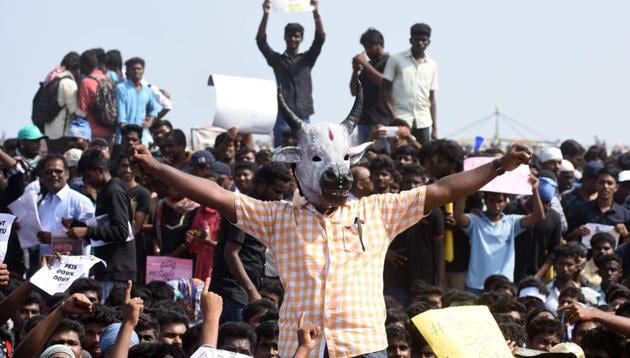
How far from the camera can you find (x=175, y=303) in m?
10.5

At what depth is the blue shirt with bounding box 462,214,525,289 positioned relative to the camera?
11.9 meters

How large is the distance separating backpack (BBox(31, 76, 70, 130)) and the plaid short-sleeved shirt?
9.48 meters

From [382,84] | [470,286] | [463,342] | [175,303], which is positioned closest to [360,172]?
[470,286]

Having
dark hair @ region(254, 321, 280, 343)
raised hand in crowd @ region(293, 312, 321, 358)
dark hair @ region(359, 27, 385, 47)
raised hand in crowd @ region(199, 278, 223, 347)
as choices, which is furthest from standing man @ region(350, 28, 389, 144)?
raised hand in crowd @ region(293, 312, 321, 358)

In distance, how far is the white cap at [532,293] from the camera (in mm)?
Answer: 11195

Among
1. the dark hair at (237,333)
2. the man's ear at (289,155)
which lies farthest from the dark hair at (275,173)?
the man's ear at (289,155)

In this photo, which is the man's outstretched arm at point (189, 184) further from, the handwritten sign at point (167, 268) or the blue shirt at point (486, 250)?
the blue shirt at point (486, 250)

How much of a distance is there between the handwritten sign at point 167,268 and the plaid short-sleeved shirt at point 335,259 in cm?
436

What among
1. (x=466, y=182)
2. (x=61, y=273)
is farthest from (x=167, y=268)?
(x=466, y=182)

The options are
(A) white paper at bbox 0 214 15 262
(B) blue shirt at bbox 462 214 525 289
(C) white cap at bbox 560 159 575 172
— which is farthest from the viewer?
(C) white cap at bbox 560 159 575 172

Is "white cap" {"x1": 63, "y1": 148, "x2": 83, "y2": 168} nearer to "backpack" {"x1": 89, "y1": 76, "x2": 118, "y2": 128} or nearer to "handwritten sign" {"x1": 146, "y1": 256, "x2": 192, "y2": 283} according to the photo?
"backpack" {"x1": 89, "y1": 76, "x2": 118, "y2": 128}

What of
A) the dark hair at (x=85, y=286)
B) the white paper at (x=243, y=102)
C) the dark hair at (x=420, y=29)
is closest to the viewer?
the dark hair at (x=85, y=286)

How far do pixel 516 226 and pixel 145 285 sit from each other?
3.08 m

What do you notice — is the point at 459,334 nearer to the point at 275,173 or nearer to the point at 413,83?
the point at 275,173
